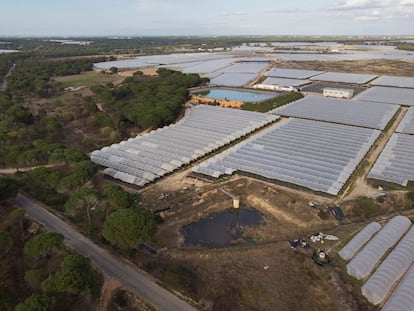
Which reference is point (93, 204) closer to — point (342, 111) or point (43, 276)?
point (43, 276)

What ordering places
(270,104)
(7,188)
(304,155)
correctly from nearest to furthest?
1. (7,188)
2. (304,155)
3. (270,104)

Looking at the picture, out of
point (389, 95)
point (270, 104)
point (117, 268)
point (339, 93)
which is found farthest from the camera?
point (339, 93)

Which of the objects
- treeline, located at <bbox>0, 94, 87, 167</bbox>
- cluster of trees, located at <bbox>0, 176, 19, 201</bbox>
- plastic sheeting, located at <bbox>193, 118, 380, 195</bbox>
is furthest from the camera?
treeline, located at <bbox>0, 94, 87, 167</bbox>

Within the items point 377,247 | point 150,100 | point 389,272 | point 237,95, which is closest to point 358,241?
point 377,247

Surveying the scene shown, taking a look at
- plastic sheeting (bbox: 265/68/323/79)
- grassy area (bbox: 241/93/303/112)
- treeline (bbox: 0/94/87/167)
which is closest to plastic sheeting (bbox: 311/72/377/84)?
plastic sheeting (bbox: 265/68/323/79)

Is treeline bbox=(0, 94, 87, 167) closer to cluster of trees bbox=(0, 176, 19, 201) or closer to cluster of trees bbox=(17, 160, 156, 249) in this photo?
cluster of trees bbox=(17, 160, 156, 249)

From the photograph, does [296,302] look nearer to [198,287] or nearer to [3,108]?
Answer: [198,287]

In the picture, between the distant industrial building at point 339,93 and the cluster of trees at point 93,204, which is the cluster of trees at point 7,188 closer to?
the cluster of trees at point 93,204
